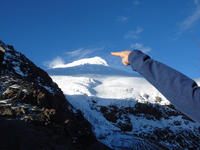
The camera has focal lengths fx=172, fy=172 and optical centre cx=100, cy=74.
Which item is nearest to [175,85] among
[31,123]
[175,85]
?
[175,85]

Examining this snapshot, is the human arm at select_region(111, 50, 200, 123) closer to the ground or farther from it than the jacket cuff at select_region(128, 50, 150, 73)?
closer to the ground

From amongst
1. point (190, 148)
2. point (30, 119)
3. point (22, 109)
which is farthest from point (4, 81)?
point (190, 148)

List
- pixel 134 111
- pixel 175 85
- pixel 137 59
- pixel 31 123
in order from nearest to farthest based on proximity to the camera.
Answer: pixel 175 85
pixel 137 59
pixel 31 123
pixel 134 111

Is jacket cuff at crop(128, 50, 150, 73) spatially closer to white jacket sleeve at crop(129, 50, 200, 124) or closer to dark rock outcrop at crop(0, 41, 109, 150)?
white jacket sleeve at crop(129, 50, 200, 124)

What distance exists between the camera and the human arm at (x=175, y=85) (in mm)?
1019

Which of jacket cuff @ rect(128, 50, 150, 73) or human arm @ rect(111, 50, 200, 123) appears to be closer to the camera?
human arm @ rect(111, 50, 200, 123)

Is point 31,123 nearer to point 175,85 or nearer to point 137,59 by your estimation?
point 137,59

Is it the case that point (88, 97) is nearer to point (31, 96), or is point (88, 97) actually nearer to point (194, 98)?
point (31, 96)

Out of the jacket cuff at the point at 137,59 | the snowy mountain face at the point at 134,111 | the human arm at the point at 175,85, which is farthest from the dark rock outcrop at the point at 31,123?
the snowy mountain face at the point at 134,111

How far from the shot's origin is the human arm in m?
1.02

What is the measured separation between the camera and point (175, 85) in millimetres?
1058

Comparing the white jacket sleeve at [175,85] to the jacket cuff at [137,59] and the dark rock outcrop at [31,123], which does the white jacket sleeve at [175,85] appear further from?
the dark rock outcrop at [31,123]

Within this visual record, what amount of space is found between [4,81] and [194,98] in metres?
13.0

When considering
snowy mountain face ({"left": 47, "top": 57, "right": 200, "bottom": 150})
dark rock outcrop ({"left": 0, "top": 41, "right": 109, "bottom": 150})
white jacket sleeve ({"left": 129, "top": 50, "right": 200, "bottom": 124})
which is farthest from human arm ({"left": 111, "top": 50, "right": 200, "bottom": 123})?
snowy mountain face ({"left": 47, "top": 57, "right": 200, "bottom": 150})
